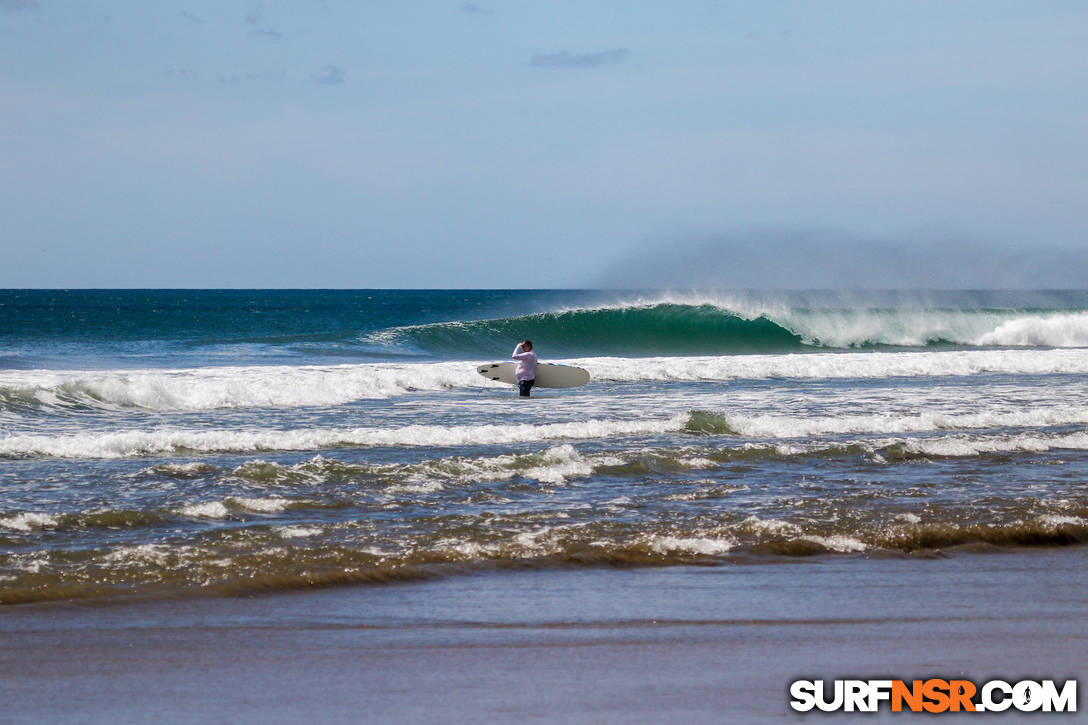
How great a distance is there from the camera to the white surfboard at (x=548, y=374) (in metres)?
19.5

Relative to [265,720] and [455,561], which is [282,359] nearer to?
[455,561]

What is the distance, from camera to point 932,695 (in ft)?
14.1

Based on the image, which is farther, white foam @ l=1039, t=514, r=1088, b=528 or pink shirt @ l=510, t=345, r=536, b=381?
pink shirt @ l=510, t=345, r=536, b=381

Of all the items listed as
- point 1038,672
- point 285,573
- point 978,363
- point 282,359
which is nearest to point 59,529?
point 285,573

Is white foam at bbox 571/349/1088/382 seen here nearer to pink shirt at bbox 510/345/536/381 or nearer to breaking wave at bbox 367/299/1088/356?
pink shirt at bbox 510/345/536/381

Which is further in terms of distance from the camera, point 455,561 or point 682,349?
point 682,349

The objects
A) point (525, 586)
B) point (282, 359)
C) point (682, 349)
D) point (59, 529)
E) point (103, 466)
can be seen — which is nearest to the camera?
point (525, 586)

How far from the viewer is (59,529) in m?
7.27

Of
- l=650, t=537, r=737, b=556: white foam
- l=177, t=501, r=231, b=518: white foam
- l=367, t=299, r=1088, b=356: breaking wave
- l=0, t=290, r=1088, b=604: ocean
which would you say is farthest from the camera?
l=367, t=299, r=1088, b=356: breaking wave

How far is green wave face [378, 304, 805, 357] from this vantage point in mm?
34688

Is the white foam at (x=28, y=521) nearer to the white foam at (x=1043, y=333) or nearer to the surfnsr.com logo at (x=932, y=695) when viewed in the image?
the surfnsr.com logo at (x=932, y=695)

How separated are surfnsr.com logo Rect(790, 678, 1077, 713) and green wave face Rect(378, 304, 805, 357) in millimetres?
28701

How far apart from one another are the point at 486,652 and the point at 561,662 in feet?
1.19

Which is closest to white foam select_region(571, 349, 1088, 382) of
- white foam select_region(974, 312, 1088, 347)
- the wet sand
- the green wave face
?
the green wave face
